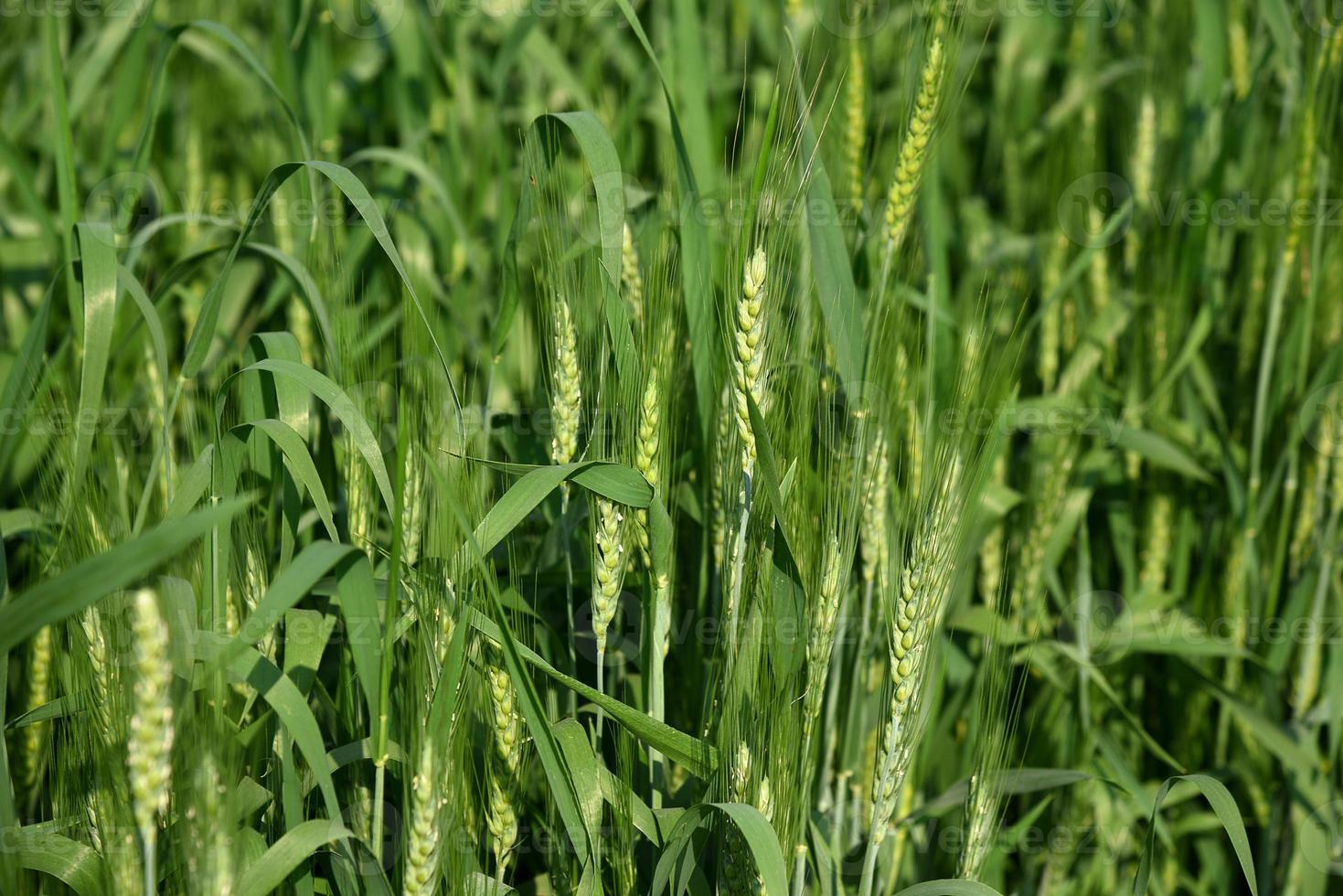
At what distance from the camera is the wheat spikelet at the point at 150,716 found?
837 millimetres

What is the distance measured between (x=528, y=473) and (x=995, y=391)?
0.74 meters

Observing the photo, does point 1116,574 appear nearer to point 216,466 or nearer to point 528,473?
point 528,473

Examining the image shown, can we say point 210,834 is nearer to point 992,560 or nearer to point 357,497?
point 357,497

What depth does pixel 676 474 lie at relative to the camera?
54.2 inches

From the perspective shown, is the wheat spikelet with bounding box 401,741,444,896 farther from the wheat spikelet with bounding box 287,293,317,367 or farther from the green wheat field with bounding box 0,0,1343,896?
the wheat spikelet with bounding box 287,293,317,367

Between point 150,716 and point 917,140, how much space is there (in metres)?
1.04

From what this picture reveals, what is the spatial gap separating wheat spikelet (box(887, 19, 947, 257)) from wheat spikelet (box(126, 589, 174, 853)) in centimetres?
93

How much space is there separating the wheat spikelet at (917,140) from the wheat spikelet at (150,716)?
36.7 inches

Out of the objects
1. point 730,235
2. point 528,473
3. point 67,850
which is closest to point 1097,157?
point 730,235

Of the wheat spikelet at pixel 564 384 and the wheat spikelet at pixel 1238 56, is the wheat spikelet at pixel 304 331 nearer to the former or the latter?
the wheat spikelet at pixel 564 384

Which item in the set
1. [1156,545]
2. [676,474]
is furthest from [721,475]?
[1156,545]

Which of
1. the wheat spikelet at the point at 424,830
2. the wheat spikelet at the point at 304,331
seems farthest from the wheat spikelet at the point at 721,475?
the wheat spikelet at the point at 304,331

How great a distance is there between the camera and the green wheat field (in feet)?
3.59

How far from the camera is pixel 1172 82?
239 centimetres
